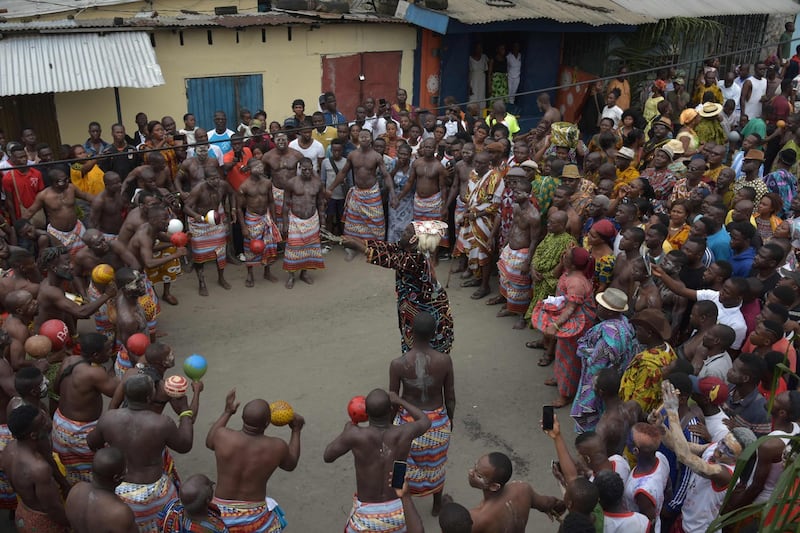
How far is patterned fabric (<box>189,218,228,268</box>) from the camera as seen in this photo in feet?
29.3

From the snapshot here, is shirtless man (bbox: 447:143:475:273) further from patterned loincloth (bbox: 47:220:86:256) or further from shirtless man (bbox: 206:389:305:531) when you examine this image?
shirtless man (bbox: 206:389:305:531)

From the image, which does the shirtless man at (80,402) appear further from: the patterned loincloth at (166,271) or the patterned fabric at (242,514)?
the patterned loincloth at (166,271)

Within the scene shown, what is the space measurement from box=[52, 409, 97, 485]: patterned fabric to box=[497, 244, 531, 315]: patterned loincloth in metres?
4.69

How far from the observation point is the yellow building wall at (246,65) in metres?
11.0

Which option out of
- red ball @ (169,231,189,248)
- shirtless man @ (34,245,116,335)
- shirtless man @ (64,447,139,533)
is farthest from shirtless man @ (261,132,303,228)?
shirtless man @ (64,447,139,533)

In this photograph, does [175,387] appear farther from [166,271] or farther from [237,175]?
[237,175]

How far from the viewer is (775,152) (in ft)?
37.9

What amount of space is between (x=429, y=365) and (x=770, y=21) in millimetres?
16257

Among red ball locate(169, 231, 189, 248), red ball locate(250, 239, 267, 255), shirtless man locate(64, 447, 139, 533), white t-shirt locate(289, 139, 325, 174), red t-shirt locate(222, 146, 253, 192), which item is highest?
white t-shirt locate(289, 139, 325, 174)

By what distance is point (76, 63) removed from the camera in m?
9.95

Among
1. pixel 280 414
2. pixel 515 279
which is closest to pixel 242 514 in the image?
pixel 280 414

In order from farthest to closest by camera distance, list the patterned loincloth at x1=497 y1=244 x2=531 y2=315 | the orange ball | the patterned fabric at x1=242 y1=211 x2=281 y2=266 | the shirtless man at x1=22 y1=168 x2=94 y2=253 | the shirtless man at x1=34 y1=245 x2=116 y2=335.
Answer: the patterned fabric at x1=242 y1=211 x2=281 y2=266, the shirtless man at x1=22 y1=168 x2=94 y2=253, the patterned loincloth at x1=497 y1=244 x2=531 y2=315, the orange ball, the shirtless man at x1=34 y1=245 x2=116 y2=335

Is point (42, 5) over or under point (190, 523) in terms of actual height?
over

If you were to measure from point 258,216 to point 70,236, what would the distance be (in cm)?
216
